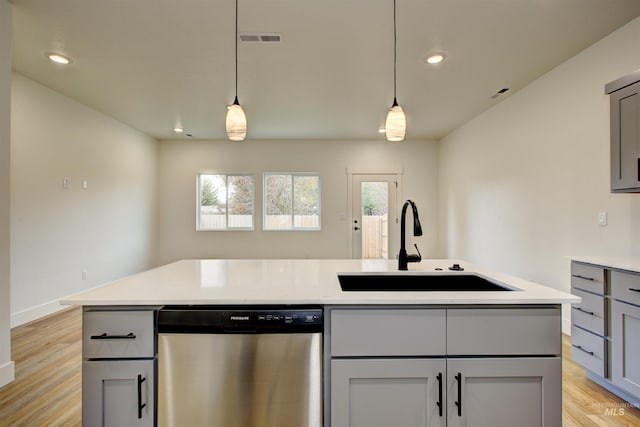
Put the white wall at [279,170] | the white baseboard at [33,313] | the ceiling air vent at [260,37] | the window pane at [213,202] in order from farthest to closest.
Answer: the window pane at [213,202] → the white wall at [279,170] → the white baseboard at [33,313] → the ceiling air vent at [260,37]

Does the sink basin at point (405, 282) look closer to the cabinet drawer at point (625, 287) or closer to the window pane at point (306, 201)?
the cabinet drawer at point (625, 287)

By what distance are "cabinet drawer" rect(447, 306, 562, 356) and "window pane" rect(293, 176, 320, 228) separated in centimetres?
503

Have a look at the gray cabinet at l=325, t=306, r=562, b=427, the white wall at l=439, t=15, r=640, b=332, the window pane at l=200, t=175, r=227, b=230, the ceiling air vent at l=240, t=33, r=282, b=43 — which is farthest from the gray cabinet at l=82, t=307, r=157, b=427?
the window pane at l=200, t=175, r=227, b=230

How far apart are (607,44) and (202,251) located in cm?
644

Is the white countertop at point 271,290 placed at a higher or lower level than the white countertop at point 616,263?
lower

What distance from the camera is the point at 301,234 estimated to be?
6277 millimetres

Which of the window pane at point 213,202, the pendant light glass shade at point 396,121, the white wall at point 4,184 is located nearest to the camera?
the pendant light glass shade at point 396,121

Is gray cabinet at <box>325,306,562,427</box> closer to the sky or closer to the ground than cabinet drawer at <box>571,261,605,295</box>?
closer to the ground

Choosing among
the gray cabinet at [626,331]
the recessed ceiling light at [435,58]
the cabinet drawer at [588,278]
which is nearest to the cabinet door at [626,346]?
the gray cabinet at [626,331]

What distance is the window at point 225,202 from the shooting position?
632cm

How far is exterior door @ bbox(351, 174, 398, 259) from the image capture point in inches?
246

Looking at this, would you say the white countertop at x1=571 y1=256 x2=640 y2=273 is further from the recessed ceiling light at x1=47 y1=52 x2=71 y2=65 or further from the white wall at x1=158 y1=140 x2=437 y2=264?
the recessed ceiling light at x1=47 y1=52 x2=71 y2=65

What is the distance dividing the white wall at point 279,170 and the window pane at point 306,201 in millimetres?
153

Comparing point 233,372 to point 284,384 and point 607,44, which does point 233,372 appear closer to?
point 284,384
